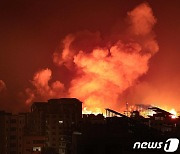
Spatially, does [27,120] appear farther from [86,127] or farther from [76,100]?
[86,127]

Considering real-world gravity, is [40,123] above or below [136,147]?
above

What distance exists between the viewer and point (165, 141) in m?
12.7

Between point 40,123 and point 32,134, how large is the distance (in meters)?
3.08

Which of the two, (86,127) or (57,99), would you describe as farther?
(57,99)

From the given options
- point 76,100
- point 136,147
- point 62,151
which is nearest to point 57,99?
point 76,100

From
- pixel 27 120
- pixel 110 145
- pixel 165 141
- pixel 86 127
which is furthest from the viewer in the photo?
pixel 27 120

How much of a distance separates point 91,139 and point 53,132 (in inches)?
608

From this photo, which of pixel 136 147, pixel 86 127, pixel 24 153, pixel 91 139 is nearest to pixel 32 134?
pixel 24 153

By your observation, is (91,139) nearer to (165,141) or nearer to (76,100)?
(165,141)

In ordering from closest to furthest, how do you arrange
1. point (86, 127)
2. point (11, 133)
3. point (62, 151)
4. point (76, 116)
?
point (86, 127), point (62, 151), point (11, 133), point (76, 116)

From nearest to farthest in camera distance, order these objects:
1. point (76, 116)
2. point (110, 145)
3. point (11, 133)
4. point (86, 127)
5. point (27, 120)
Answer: point (110, 145) → point (86, 127) → point (11, 133) → point (76, 116) → point (27, 120)

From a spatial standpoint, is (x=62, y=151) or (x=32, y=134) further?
(x=32, y=134)

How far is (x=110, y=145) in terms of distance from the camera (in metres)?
13.9

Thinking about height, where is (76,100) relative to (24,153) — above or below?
above
